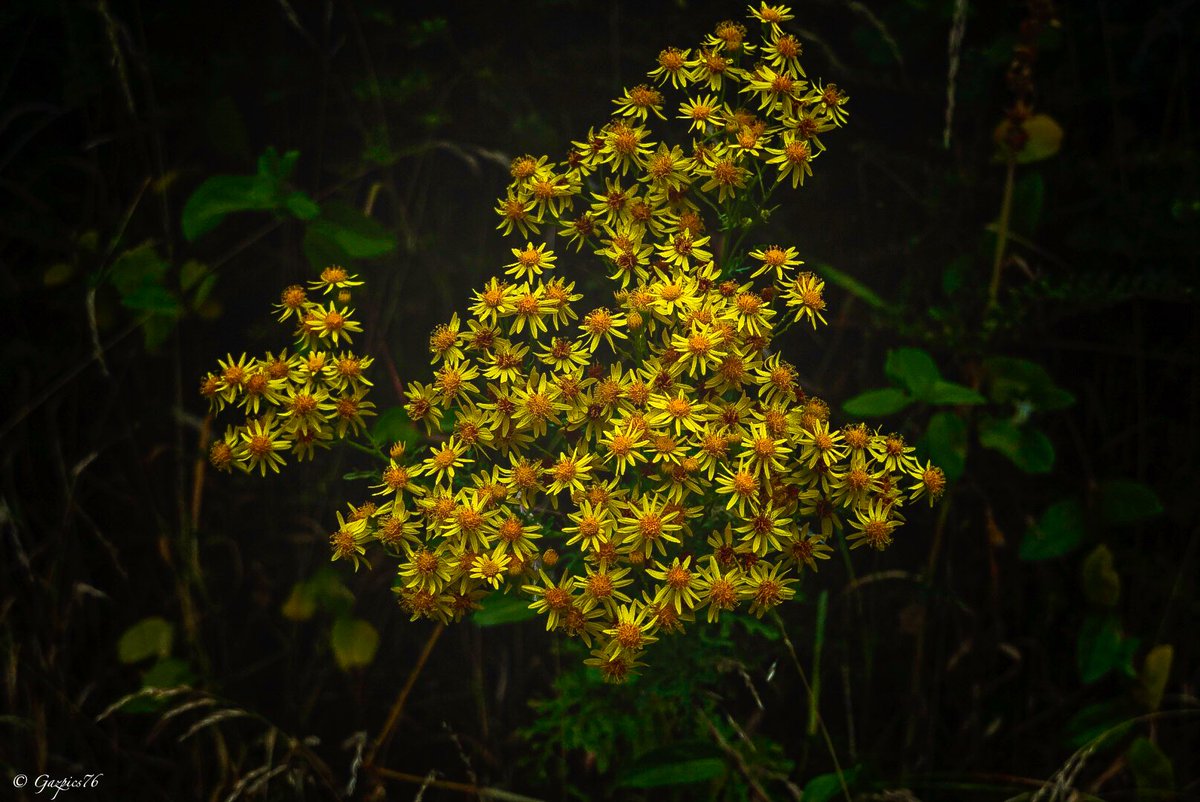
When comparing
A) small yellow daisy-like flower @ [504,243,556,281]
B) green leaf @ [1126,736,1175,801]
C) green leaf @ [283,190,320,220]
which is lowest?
green leaf @ [1126,736,1175,801]

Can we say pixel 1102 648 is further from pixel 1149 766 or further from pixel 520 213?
pixel 520 213

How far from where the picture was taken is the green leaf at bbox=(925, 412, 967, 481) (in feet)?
4.04

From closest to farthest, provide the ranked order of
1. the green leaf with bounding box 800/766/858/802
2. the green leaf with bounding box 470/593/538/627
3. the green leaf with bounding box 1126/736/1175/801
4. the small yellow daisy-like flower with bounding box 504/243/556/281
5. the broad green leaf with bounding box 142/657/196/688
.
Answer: the small yellow daisy-like flower with bounding box 504/243/556/281
the green leaf with bounding box 470/593/538/627
the green leaf with bounding box 800/766/858/802
the green leaf with bounding box 1126/736/1175/801
the broad green leaf with bounding box 142/657/196/688

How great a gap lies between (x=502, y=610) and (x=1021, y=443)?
0.74 metres

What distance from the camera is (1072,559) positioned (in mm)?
1698

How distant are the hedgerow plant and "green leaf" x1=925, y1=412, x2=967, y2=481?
28 cm

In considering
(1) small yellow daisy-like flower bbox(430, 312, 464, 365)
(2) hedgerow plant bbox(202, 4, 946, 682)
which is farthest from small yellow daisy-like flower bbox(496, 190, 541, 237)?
(1) small yellow daisy-like flower bbox(430, 312, 464, 365)

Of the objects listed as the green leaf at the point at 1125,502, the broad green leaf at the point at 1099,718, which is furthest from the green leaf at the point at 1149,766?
the green leaf at the point at 1125,502

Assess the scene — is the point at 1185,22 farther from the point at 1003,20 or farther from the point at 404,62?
the point at 404,62

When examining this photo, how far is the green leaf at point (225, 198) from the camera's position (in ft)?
4.09

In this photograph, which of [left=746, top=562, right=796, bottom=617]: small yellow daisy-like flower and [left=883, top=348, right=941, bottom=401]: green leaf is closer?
[left=746, top=562, right=796, bottom=617]: small yellow daisy-like flower

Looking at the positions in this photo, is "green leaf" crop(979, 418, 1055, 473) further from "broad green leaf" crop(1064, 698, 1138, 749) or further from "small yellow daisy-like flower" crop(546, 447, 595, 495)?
"small yellow daisy-like flower" crop(546, 447, 595, 495)

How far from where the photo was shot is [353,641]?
158cm

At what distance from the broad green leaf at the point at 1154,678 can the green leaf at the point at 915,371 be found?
2.01ft
